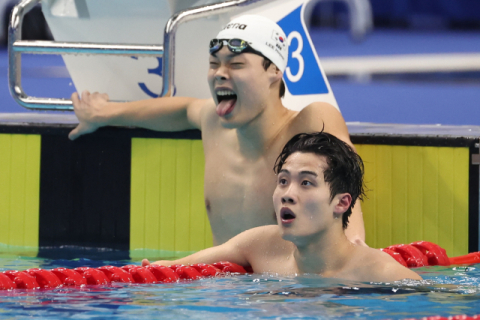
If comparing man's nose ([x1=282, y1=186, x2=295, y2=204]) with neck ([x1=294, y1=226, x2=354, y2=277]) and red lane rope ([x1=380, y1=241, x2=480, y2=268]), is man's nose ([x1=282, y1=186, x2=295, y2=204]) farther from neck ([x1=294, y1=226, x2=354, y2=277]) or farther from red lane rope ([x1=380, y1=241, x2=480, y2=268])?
red lane rope ([x1=380, y1=241, x2=480, y2=268])

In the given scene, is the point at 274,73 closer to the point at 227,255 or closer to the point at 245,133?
the point at 245,133

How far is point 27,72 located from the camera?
12812 millimetres

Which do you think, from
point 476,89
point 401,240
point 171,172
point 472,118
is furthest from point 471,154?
point 476,89

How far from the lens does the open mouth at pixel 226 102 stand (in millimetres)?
3137

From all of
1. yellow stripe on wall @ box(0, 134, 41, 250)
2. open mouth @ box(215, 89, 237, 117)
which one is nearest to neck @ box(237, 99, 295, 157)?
open mouth @ box(215, 89, 237, 117)

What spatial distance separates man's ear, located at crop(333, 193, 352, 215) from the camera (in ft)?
8.73

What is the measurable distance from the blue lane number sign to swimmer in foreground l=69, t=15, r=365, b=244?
1.91 feet

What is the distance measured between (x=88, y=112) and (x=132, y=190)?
463 millimetres

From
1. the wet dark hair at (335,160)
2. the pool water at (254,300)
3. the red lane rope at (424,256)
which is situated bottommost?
the pool water at (254,300)

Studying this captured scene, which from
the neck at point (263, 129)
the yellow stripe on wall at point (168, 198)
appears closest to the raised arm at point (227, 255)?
the neck at point (263, 129)

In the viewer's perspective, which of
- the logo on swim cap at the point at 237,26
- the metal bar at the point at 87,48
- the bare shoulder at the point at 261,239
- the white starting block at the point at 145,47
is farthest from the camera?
the white starting block at the point at 145,47

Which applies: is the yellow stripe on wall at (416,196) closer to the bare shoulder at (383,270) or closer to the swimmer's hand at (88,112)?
the bare shoulder at (383,270)

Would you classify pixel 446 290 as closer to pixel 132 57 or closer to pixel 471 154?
pixel 471 154

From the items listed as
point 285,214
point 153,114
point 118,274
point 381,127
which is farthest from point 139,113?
point 285,214
